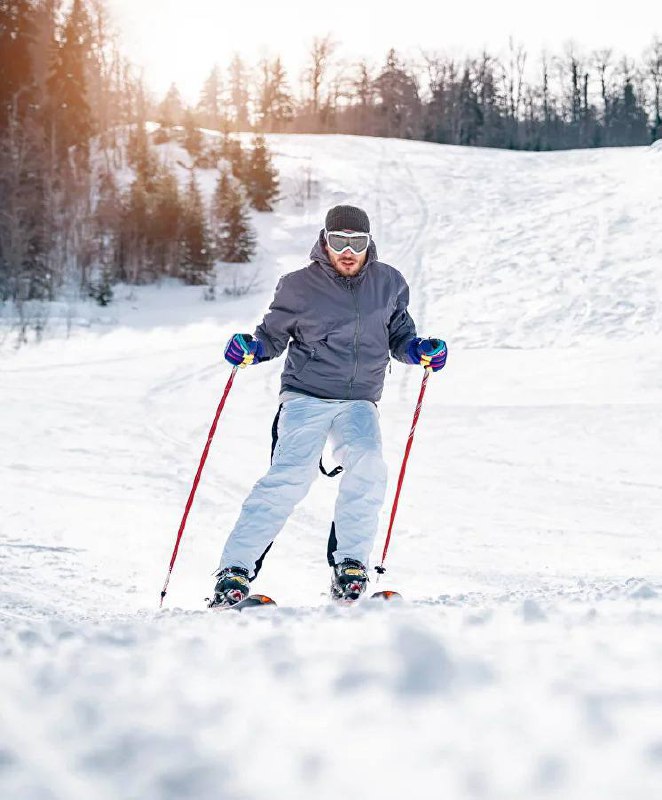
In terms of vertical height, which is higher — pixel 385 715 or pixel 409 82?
pixel 409 82

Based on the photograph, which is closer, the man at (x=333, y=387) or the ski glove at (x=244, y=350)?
the man at (x=333, y=387)

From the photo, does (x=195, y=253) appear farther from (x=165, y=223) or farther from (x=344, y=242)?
(x=344, y=242)

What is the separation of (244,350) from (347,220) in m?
0.80

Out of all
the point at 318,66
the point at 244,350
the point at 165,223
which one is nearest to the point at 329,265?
the point at 244,350

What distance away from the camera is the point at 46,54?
91.4 ft

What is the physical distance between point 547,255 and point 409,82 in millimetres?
41064

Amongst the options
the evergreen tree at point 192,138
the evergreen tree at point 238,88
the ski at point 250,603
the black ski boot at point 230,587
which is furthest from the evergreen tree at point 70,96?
the evergreen tree at point 238,88

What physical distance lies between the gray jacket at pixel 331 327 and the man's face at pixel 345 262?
0.07ft

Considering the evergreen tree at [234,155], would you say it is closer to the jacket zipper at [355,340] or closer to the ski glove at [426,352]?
the ski glove at [426,352]

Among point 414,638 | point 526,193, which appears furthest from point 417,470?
point 526,193

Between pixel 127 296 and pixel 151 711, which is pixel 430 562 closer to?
pixel 151 711

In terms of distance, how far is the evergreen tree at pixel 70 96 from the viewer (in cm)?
2628

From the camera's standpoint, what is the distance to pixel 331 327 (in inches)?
145

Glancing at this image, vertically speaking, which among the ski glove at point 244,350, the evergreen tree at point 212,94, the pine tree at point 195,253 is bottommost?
the pine tree at point 195,253
